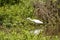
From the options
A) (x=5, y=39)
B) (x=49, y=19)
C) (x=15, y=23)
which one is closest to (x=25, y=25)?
(x=15, y=23)

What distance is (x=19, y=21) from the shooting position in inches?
261

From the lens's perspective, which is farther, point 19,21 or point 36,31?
point 19,21

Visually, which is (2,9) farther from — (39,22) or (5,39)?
(5,39)

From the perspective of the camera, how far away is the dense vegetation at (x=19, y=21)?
565 centimetres

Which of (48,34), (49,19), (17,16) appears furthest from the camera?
(17,16)

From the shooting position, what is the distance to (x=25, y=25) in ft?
21.1

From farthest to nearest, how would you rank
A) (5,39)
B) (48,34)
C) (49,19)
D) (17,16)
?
(17,16)
(49,19)
(48,34)
(5,39)

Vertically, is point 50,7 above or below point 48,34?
above

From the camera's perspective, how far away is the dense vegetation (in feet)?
18.5

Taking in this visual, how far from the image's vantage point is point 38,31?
19.7 ft

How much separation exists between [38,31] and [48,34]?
12.0 inches

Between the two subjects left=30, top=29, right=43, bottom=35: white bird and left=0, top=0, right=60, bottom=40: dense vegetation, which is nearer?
left=0, top=0, right=60, bottom=40: dense vegetation

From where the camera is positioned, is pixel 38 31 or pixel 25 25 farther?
pixel 25 25

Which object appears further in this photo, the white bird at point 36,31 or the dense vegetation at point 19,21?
the white bird at point 36,31
